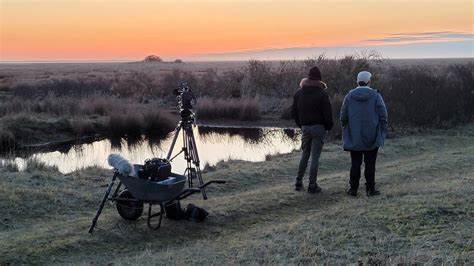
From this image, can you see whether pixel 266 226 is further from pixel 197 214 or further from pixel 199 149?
pixel 199 149

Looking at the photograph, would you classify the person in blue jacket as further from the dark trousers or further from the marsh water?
the marsh water

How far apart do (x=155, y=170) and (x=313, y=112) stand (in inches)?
115

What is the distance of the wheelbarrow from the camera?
7.61 m

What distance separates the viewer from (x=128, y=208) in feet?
26.5

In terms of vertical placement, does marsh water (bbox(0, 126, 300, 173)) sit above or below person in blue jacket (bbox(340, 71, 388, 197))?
below

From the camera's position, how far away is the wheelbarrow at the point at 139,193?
300 inches

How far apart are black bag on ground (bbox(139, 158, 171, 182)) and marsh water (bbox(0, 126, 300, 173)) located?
7.60m

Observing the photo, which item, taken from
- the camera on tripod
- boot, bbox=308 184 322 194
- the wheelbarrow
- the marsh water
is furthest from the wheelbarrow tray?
the marsh water

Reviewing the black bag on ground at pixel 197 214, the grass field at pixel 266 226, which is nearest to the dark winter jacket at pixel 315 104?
the grass field at pixel 266 226

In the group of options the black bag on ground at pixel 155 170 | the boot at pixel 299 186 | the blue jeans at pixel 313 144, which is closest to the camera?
the black bag on ground at pixel 155 170

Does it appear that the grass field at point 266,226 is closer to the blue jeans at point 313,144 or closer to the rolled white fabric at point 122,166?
the blue jeans at point 313,144

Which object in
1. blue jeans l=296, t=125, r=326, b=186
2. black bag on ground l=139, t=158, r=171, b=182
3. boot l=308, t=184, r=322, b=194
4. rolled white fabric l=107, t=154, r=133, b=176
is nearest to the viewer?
rolled white fabric l=107, t=154, r=133, b=176

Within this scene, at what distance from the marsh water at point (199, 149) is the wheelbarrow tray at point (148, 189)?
7.93 m

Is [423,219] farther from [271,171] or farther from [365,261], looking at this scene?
[271,171]
